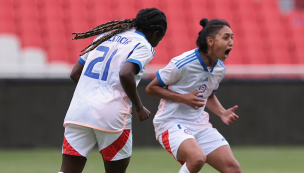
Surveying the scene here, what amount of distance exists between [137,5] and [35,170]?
6.65 m

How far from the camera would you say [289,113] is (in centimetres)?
934

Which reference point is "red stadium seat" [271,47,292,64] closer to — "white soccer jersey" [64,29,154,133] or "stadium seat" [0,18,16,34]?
"stadium seat" [0,18,16,34]

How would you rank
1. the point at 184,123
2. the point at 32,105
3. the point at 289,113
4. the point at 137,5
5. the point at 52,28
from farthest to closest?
the point at 137,5, the point at 52,28, the point at 289,113, the point at 32,105, the point at 184,123

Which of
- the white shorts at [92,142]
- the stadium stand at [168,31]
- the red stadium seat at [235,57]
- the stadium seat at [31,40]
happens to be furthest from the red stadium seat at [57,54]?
the white shorts at [92,142]

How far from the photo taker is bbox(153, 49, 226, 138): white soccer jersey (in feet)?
13.4

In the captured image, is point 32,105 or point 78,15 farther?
point 78,15

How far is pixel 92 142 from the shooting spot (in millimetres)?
3480

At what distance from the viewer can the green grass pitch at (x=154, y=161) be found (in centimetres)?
670

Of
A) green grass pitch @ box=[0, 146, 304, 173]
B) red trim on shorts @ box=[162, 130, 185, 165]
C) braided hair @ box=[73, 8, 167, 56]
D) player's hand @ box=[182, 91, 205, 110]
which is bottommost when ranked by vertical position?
green grass pitch @ box=[0, 146, 304, 173]

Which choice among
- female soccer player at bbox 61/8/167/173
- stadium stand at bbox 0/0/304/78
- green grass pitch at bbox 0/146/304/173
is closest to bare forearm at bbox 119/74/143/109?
female soccer player at bbox 61/8/167/173

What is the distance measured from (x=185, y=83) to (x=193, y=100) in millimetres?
230

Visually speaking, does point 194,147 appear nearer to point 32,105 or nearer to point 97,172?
point 97,172

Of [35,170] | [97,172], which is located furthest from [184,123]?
[35,170]

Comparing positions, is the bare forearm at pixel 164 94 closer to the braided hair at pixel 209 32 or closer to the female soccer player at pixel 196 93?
the female soccer player at pixel 196 93
